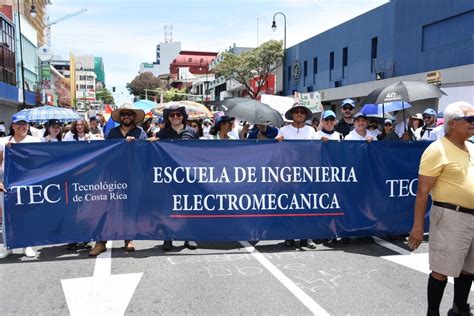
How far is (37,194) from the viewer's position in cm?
560

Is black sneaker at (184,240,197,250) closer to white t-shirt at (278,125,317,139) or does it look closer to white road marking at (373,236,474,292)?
white t-shirt at (278,125,317,139)

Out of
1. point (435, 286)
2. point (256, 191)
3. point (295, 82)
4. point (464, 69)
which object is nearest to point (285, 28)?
point (295, 82)

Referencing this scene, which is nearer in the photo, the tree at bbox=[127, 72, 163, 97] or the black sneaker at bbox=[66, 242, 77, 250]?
the black sneaker at bbox=[66, 242, 77, 250]

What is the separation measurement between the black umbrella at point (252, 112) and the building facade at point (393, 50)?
14.4m

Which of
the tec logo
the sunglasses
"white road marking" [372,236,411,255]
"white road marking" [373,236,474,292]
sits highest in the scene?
the sunglasses

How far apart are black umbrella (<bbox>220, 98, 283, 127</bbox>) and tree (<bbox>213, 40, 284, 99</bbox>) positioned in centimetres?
3777

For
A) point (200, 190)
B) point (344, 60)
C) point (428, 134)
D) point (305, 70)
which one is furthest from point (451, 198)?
point (305, 70)

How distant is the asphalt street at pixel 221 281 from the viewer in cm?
419

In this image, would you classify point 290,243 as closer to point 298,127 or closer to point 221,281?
point 298,127

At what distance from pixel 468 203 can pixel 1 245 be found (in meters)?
5.77

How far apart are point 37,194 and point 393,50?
2375 centimetres

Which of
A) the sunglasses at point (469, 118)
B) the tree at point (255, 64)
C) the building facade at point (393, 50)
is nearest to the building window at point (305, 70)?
the building facade at point (393, 50)

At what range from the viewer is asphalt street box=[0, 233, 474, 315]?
4.19 metres

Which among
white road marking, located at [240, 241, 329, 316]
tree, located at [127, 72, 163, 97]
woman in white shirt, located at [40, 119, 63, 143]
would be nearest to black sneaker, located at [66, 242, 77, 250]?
white road marking, located at [240, 241, 329, 316]
